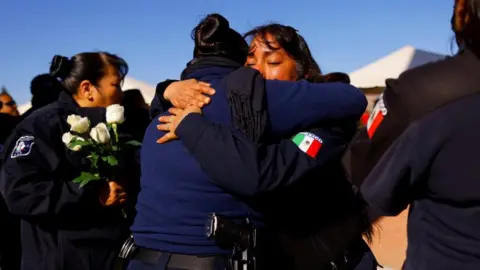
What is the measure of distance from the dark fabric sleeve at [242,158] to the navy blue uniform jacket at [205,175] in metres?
0.02

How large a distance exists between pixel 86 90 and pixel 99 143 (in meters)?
0.56

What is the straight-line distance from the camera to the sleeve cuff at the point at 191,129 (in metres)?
2.04

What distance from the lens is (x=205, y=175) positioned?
2074mm

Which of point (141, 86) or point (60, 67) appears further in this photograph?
point (141, 86)

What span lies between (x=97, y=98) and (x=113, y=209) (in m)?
0.68

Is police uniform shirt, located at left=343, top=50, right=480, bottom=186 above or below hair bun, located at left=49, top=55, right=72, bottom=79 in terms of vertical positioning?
above

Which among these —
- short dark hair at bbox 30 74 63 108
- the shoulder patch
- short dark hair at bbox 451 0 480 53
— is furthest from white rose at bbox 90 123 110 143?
short dark hair at bbox 451 0 480 53

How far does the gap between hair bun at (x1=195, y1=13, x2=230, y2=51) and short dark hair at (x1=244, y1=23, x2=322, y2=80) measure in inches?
13.6

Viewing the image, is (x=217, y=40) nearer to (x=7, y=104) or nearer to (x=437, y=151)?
(x=437, y=151)

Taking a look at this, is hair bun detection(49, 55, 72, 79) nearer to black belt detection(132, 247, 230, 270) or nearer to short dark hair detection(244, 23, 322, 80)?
short dark hair detection(244, 23, 322, 80)

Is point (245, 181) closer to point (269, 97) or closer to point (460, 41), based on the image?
point (269, 97)

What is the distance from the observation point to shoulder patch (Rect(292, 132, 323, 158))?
2.06m

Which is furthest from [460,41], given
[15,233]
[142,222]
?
[15,233]

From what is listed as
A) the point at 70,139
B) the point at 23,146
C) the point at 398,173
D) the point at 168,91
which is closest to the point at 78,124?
the point at 70,139
